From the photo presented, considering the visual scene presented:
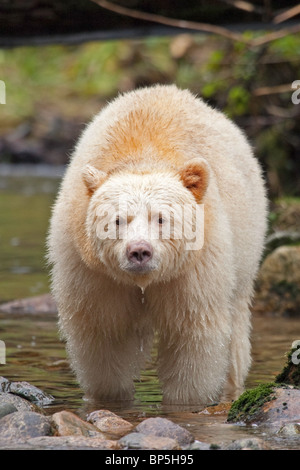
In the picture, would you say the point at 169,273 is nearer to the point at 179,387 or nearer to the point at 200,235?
the point at 200,235

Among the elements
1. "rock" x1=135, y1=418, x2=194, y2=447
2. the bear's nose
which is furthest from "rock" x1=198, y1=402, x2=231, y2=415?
the bear's nose

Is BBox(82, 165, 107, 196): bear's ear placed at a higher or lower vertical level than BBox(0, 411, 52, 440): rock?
higher

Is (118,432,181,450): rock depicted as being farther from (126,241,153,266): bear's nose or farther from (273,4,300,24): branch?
(273,4,300,24): branch

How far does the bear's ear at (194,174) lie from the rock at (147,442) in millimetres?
1979

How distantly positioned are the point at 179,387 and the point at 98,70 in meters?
30.5

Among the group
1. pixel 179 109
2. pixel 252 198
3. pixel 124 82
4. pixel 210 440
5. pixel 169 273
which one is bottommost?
pixel 210 440

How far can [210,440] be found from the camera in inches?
260

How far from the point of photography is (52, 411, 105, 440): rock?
21.6ft

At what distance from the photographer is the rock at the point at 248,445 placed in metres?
6.11

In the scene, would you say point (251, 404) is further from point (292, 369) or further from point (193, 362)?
point (193, 362)

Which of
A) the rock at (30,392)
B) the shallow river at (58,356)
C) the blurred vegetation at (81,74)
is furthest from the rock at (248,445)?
the blurred vegetation at (81,74)
